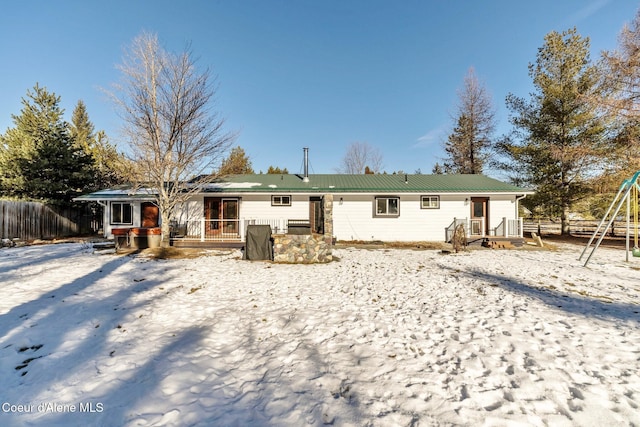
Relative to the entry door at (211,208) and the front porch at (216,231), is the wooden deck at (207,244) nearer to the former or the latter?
the front porch at (216,231)

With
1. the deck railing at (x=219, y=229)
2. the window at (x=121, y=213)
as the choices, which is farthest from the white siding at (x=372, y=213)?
the window at (x=121, y=213)

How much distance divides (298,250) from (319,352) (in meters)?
6.36

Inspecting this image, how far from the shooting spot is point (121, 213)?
15.3 meters

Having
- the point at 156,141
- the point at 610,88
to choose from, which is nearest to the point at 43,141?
the point at 156,141

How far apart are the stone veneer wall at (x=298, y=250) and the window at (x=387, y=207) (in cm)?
585

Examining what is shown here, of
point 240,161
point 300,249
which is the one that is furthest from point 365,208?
point 240,161

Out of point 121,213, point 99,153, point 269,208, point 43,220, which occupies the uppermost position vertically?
point 99,153

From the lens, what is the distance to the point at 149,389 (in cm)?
279

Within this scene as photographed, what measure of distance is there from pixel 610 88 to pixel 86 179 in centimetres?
3273

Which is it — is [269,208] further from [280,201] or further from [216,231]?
[216,231]

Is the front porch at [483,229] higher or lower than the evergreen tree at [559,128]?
lower

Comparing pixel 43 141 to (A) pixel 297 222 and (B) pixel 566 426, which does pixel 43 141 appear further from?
(B) pixel 566 426

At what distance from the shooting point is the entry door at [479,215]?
14414 millimetres

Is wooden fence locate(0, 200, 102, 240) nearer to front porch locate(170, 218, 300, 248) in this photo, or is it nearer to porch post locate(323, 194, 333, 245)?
front porch locate(170, 218, 300, 248)
